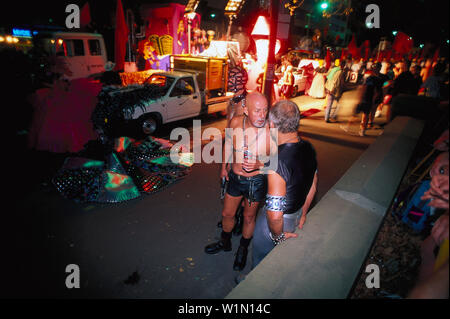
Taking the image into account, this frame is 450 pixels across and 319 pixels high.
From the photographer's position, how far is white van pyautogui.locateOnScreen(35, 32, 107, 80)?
11.0 metres

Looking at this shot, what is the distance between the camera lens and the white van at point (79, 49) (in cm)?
1100

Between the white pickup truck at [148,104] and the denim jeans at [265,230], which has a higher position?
the white pickup truck at [148,104]

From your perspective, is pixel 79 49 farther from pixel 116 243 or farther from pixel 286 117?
pixel 286 117

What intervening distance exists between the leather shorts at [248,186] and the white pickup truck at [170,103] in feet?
17.3

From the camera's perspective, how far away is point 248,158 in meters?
2.99

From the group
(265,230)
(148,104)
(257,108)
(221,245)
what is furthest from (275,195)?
(148,104)

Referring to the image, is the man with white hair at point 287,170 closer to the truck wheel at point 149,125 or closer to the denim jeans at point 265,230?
the denim jeans at point 265,230

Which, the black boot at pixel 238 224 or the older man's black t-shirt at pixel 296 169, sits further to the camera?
the black boot at pixel 238 224

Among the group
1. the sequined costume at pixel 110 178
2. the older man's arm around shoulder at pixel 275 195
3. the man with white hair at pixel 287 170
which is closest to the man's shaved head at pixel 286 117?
the man with white hair at pixel 287 170

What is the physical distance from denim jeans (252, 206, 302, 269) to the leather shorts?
35 cm

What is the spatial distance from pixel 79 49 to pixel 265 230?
524 inches

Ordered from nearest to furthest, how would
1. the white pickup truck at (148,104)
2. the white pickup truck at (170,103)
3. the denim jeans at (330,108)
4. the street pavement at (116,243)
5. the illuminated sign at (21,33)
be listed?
the street pavement at (116,243), the white pickup truck at (148,104), the white pickup truck at (170,103), the denim jeans at (330,108), the illuminated sign at (21,33)
